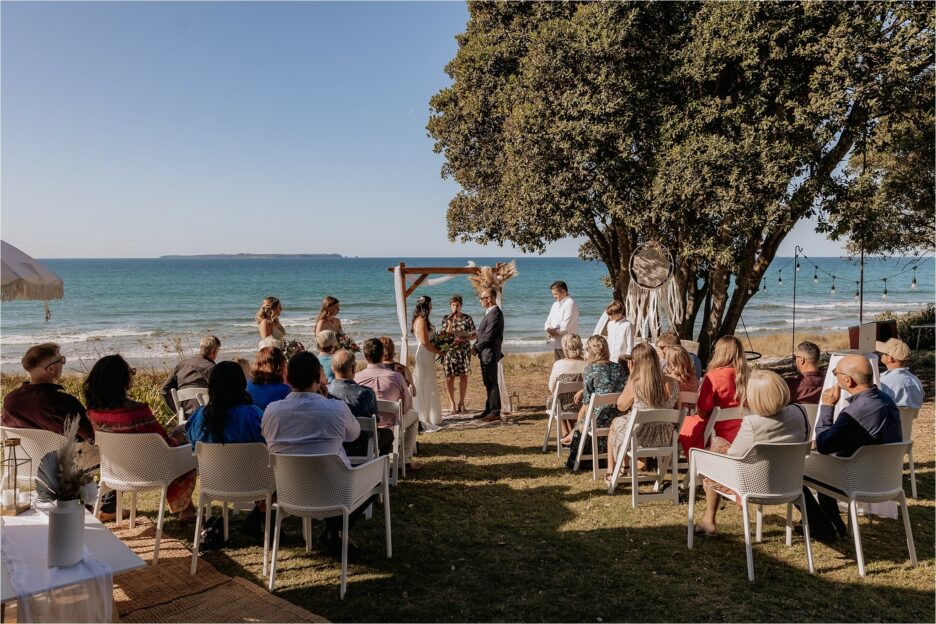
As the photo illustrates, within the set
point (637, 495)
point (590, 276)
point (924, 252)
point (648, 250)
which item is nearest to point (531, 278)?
point (590, 276)

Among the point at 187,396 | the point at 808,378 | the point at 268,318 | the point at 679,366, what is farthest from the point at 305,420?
the point at 808,378

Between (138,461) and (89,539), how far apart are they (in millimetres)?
953

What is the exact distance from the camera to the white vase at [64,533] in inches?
111

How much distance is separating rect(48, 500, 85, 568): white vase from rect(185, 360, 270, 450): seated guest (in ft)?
4.10

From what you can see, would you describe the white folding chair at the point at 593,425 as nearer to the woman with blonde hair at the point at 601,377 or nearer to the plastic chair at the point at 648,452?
the woman with blonde hair at the point at 601,377

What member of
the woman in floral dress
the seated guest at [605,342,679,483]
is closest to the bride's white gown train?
the woman in floral dress

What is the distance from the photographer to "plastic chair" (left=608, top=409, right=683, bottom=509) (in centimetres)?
507

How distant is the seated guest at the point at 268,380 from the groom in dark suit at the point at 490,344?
13.3 ft

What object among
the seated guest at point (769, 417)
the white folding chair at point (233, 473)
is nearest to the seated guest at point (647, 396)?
the seated guest at point (769, 417)

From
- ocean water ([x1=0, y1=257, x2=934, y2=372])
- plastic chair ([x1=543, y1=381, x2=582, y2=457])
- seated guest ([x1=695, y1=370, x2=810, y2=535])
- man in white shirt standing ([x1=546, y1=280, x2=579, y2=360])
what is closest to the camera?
seated guest ([x1=695, y1=370, x2=810, y2=535])

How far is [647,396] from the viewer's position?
16.9ft

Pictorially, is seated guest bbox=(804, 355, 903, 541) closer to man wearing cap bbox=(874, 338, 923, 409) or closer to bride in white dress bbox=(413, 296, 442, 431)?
man wearing cap bbox=(874, 338, 923, 409)

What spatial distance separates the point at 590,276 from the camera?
68312mm

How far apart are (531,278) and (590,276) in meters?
6.37
